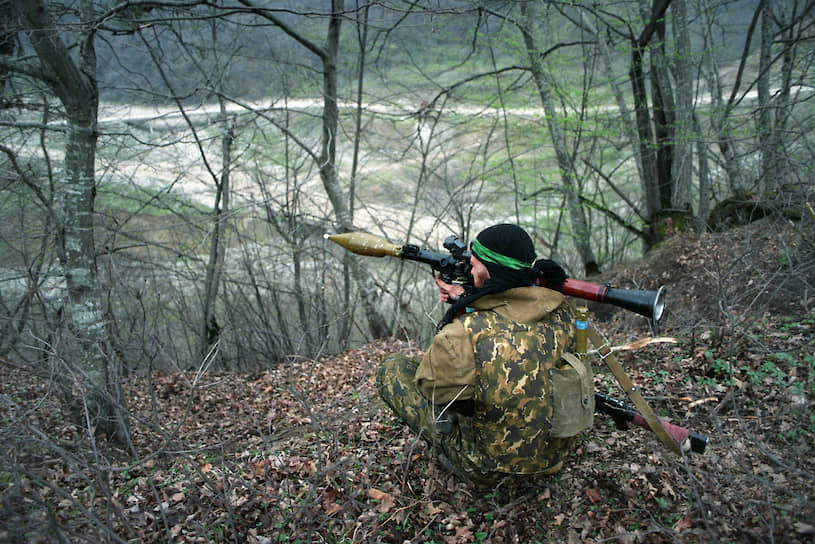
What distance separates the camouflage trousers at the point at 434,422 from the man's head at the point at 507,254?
765 mm

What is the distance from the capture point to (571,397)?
2.48 meters

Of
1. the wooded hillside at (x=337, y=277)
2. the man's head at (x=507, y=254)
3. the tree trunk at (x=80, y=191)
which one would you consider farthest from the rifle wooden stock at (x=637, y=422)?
the tree trunk at (x=80, y=191)

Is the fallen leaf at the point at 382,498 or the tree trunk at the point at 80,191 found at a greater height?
the tree trunk at the point at 80,191

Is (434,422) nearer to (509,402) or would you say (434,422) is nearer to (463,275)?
(509,402)

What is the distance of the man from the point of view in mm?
2383

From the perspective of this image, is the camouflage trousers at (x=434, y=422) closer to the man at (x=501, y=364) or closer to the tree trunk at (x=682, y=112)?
the man at (x=501, y=364)

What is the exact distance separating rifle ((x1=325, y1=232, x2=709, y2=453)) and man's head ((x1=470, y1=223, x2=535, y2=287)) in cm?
23

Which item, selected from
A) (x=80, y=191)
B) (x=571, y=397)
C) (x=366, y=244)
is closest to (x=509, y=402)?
(x=571, y=397)

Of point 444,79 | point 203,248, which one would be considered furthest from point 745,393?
point 444,79

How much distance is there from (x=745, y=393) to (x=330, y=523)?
2906 mm

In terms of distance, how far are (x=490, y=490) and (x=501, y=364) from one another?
0.99 m

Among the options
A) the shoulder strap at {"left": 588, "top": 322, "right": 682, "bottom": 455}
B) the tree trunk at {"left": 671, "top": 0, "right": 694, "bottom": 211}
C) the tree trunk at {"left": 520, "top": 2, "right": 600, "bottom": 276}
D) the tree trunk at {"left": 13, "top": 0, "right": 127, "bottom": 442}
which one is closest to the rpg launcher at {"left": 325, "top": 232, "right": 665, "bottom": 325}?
the shoulder strap at {"left": 588, "top": 322, "right": 682, "bottom": 455}

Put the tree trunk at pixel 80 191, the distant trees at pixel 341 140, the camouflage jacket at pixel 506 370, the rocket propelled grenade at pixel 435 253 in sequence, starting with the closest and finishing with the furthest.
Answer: the camouflage jacket at pixel 506 370, the rocket propelled grenade at pixel 435 253, the tree trunk at pixel 80 191, the distant trees at pixel 341 140

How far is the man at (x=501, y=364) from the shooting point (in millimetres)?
2383
